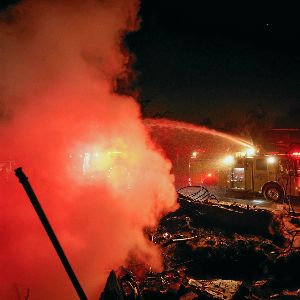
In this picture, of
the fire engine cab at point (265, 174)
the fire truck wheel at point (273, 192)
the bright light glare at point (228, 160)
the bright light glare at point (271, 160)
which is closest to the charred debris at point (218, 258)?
the fire engine cab at point (265, 174)

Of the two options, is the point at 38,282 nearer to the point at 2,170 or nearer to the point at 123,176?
the point at 2,170

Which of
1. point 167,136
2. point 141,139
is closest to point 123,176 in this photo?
point 141,139

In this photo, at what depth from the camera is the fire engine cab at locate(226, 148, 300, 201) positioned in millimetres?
13234

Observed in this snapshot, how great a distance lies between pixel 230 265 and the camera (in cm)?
644

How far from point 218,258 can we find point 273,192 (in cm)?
833

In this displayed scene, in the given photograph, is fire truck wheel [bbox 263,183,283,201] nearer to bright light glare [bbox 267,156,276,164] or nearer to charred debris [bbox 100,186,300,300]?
bright light glare [bbox 267,156,276,164]

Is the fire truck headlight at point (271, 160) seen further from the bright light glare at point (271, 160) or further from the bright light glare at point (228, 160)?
the bright light glare at point (228, 160)

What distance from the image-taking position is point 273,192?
1376cm

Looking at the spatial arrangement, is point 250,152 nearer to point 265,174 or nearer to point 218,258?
point 265,174

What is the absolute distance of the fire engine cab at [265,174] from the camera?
13234 mm

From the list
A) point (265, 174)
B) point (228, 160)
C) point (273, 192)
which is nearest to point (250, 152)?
point (228, 160)

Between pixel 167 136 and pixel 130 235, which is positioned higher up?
pixel 167 136

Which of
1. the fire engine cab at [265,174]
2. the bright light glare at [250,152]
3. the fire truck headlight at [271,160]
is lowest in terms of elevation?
the fire engine cab at [265,174]

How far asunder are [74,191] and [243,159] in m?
10.2
